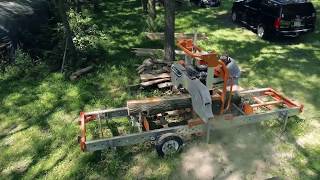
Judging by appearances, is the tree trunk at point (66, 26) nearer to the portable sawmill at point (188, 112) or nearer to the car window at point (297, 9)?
the portable sawmill at point (188, 112)

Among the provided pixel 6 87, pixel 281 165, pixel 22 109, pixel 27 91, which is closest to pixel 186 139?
pixel 281 165

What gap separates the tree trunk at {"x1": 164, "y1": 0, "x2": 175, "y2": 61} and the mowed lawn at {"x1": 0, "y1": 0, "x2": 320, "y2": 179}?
1344mm

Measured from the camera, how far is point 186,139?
837 centimetres

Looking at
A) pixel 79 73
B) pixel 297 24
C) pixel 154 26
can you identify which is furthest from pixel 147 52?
pixel 297 24

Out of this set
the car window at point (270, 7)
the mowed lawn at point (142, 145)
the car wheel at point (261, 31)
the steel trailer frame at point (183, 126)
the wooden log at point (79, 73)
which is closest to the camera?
the steel trailer frame at point (183, 126)

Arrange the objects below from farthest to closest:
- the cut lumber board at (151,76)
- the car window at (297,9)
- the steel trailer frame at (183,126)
→ the car window at (297,9) < the cut lumber board at (151,76) < the steel trailer frame at (183,126)

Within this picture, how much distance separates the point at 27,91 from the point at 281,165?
7.75m

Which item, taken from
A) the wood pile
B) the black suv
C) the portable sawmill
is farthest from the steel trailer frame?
the black suv

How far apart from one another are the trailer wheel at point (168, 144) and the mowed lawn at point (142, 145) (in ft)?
0.58

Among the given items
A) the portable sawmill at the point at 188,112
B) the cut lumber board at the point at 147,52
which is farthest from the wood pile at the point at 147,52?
the portable sawmill at the point at 188,112

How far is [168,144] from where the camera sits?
25.1ft

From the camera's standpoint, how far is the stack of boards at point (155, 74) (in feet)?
34.1

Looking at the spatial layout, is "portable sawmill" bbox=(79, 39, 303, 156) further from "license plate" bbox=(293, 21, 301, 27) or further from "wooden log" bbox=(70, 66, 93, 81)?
"license plate" bbox=(293, 21, 301, 27)

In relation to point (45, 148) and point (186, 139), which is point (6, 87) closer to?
point (45, 148)
